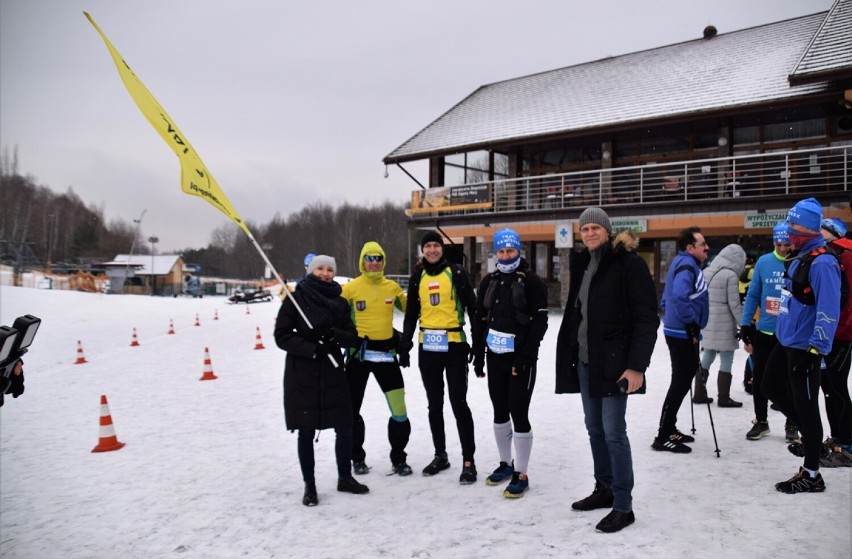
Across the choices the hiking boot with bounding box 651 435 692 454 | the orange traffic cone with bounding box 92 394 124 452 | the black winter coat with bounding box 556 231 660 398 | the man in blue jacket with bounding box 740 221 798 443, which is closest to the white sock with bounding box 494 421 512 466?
the black winter coat with bounding box 556 231 660 398

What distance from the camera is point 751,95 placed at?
1600 centimetres

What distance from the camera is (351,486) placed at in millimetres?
4398

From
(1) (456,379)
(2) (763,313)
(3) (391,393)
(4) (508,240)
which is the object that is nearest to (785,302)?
(2) (763,313)

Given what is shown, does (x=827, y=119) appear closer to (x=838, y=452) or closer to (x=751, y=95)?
(x=751, y=95)

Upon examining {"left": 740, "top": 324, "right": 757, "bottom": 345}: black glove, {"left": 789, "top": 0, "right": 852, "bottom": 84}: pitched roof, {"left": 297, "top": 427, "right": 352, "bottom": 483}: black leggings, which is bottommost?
{"left": 297, "top": 427, "right": 352, "bottom": 483}: black leggings

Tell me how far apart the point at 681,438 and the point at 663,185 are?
14.5 metres

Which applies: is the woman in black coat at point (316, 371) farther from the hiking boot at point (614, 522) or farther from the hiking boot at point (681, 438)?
the hiking boot at point (681, 438)

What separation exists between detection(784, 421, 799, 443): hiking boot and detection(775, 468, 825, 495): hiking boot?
134 cm

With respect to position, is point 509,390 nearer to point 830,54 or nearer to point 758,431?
point 758,431

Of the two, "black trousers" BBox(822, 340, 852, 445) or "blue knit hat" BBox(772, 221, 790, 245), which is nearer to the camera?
"black trousers" BBox(822, 340, 852, 445)

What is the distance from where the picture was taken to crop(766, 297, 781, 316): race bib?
5008 mm

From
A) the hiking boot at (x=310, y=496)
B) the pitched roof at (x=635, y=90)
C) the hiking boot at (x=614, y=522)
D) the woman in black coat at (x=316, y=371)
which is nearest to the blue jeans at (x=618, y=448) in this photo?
the hiking boot at (x=614, y=522)

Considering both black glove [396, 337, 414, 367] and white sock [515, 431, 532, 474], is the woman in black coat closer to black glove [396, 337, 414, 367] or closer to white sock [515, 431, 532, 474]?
black glove [396, 337, 414, 367]

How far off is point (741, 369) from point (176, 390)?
8.89 m
